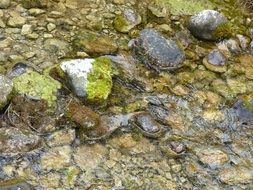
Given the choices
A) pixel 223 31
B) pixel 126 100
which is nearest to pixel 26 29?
pixel 126 100

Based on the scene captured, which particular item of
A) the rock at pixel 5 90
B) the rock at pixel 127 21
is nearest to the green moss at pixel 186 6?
the rock at pixel 127 21

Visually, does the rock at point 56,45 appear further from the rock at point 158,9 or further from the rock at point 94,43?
the rock at point 158,9

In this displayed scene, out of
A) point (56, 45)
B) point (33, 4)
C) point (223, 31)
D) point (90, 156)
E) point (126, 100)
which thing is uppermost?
point (223, 31)

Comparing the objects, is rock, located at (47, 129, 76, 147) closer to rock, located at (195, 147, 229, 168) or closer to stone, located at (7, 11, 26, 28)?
rock, located at (195, 147, 229, 168)

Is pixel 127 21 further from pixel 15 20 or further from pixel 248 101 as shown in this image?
pixel 248 101

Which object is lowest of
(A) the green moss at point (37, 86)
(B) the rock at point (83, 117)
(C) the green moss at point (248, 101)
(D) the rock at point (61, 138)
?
(D) the rock at point (61, 138)

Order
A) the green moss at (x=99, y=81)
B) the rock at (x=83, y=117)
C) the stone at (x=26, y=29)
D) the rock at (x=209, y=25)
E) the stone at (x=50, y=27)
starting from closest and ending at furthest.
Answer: the rock at (x=83, y=117) < the green moss at (x=99, y=81) < the stone at (x=26, y=29) < the stone at (x=50, y=27) < the rock at (x=209, y=25)

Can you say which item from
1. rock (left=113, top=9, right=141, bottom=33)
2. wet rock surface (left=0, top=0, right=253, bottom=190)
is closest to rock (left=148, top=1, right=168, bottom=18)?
wet rock surface (left=0, top=0, right=253, bottom=190)
